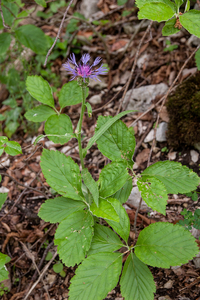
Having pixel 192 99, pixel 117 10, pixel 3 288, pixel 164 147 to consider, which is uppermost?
pixel 117 10

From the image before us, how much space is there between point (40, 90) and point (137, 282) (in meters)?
1.32

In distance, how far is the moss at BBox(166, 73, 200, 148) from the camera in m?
1.97

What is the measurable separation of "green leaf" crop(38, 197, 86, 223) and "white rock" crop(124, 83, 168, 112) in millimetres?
1486

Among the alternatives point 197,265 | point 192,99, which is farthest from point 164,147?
point 197,265

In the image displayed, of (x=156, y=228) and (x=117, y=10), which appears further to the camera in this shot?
(x=117, y=10)

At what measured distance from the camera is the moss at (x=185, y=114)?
1.97m

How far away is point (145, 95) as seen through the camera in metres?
2.62

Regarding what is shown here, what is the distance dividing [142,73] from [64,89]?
54.0 inches

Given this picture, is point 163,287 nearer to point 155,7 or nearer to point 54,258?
point 54,258

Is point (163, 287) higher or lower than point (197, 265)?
lower

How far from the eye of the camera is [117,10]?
349cm

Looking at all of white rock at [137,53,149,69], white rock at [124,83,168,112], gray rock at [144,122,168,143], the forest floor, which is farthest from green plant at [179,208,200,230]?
white rock at [137,53,149,69]

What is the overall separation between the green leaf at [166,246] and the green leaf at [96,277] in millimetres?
151

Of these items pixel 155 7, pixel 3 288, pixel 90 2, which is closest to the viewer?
pixel 155 7
